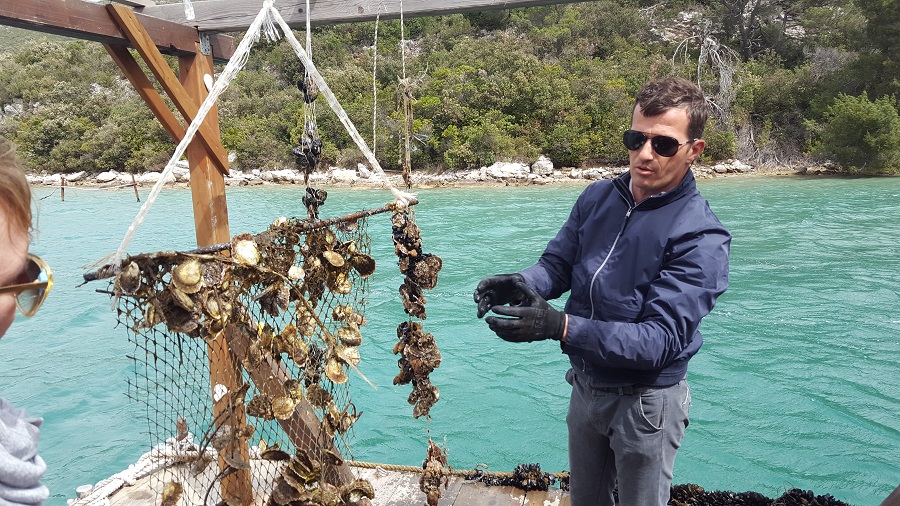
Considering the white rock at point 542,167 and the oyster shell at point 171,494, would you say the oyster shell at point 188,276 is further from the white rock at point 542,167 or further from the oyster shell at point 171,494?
the white rock at point 542,167

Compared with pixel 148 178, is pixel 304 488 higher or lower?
lower

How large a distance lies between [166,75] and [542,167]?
23.2 metres

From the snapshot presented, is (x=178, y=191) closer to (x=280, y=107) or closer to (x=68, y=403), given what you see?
Answer: (x=280, y=107)

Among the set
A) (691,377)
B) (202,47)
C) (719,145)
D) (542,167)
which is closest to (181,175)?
(542,167)

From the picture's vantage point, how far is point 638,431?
1.77m

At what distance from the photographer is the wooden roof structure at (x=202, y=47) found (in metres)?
2.66

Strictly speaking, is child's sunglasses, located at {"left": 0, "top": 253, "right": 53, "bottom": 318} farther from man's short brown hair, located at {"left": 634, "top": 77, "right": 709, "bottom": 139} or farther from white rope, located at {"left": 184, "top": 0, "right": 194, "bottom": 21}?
white rope, located at {"left": 184, "top": 0, "right": 194, "bottom": 21}

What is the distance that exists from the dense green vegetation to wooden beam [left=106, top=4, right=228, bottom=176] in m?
17.1

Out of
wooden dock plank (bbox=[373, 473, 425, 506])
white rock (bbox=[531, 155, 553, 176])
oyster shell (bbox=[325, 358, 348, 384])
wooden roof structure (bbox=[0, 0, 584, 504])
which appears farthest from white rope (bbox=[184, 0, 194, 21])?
white rock (bbox=[531, 155, 553, 176])

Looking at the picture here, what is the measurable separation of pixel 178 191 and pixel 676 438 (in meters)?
28.1

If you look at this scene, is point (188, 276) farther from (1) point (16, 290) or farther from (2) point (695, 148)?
(2) point (695, 148)

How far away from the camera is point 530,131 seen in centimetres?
2723

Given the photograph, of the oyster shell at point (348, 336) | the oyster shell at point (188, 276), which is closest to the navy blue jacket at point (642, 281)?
the oyster shell at point (348, 336)

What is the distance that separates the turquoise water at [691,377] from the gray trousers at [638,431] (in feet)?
→ 8.99
